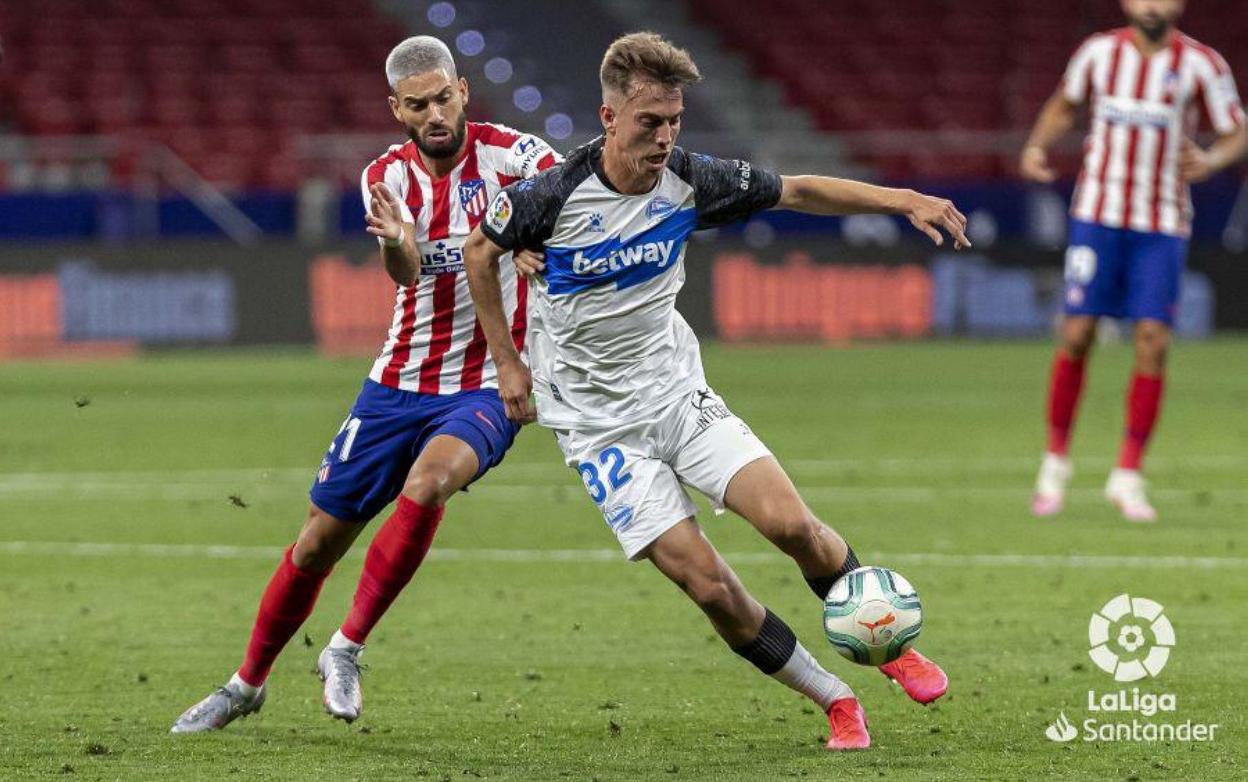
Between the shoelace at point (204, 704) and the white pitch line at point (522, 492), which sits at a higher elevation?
the shoelace at point (204, 704)

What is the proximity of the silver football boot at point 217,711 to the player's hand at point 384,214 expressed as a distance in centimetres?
139

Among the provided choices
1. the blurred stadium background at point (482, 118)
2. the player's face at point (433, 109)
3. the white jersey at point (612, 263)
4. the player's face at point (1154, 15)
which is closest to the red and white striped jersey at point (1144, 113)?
the player's face at point (1154, 15)

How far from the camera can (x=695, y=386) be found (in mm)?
6055

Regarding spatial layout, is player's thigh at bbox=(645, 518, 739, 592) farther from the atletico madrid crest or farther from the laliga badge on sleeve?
the atletico madrid crest

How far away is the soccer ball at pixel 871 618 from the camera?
571 centimetres

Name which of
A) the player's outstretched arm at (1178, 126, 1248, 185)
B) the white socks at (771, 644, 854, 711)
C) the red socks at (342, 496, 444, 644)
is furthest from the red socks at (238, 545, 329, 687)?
the player's outstretched arm at (1178, 126, 1248, 185)

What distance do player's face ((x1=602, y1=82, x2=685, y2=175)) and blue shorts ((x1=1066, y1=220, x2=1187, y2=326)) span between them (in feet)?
17.2

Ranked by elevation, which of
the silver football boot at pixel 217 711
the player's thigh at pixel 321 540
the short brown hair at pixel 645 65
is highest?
the short brown hair at pixel 645 65

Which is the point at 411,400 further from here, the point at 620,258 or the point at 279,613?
the point at 620,258

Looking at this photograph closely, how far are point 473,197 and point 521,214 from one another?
0.90 meters

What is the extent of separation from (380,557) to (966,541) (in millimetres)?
4043

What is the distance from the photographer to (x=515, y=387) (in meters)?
5.89

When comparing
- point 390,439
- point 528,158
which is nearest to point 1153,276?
point 528,158

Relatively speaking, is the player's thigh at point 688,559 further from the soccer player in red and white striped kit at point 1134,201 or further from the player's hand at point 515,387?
the soccer player in red and white striped kit at point 1134,201
